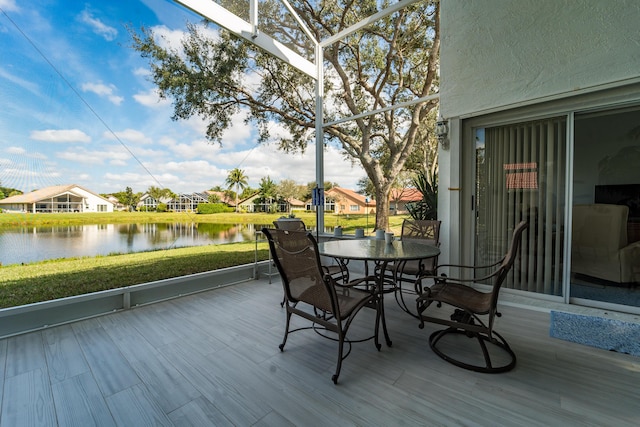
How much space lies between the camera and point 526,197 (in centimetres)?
317

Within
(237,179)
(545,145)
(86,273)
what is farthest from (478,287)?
(86,273)

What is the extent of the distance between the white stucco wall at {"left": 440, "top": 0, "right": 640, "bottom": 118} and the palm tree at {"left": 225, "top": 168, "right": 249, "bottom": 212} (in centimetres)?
362

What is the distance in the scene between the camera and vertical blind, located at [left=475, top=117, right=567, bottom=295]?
2.96 m

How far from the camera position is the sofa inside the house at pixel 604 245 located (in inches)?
104

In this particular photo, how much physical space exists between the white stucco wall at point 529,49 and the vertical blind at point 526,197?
1.45 feet

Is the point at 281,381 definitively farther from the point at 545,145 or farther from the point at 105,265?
the point at 105,265

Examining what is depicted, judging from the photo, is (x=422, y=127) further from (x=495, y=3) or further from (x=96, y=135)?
(x=96, y=135)

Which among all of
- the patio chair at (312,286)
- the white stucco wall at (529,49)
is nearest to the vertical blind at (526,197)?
the white stucco wall at (529,49)

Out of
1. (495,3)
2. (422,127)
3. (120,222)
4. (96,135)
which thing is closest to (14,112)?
(96,135)

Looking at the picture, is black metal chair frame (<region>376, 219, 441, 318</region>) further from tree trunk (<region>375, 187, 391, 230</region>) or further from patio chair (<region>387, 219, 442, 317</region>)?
tree trunk (<region>375, 187, 391, 230</region>)

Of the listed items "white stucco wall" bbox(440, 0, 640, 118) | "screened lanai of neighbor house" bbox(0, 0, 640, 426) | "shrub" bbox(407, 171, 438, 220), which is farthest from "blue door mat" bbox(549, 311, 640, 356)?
"white stucco wall" bbox(440, 0, 640, 118)

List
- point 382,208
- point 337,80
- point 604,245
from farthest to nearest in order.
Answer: point 337,80
point 382,208
point 604,245

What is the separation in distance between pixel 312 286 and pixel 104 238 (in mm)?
3491

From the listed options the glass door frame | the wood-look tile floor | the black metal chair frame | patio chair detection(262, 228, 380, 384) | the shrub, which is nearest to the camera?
the wood-look tile floor
